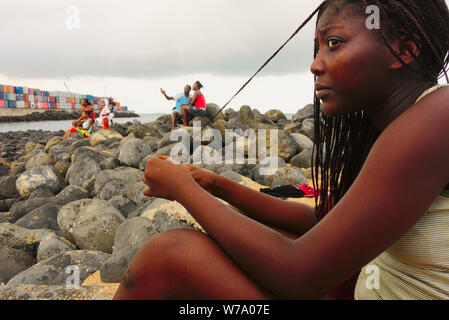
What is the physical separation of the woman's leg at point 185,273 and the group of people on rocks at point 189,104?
1028cm

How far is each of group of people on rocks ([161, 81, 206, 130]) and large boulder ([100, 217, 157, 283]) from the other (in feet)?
27.6

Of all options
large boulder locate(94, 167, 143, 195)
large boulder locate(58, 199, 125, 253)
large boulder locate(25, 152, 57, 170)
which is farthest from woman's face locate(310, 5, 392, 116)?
large boulder locate(25, 152, 57, 170)

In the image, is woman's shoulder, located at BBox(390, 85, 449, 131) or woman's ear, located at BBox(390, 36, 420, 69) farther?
woman's ear, located at BBox(390, 36, 420, 69)

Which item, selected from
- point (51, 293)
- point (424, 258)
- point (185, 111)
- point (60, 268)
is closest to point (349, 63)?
point (424, 258)

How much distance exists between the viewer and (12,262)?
308 centimetres

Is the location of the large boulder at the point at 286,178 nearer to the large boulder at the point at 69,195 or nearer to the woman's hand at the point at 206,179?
the large boulder at the point at 69,195

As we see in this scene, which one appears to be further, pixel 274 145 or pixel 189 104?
pixel 189 104

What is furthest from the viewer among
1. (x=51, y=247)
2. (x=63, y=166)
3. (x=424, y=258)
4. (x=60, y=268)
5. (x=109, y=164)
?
(x=63, y=166)

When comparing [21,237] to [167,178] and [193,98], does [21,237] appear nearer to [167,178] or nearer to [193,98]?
[167,178]

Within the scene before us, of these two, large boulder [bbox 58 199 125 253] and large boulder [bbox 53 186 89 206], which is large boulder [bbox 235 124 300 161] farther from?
large boulder [bbox 58 199 125 253]

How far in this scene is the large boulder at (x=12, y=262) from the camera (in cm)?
299

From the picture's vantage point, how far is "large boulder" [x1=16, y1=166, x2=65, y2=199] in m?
5.96

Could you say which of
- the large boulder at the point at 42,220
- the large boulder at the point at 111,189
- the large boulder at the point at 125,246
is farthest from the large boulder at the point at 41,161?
the large boulder at the point at 125,246

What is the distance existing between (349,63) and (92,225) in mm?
3151
